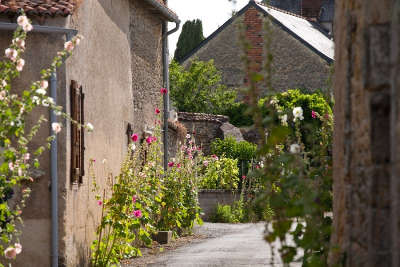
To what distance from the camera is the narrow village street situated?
33.4ft

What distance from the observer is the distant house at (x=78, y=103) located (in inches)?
354

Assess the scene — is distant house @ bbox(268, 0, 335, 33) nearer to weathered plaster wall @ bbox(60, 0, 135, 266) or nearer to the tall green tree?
the tall green tree

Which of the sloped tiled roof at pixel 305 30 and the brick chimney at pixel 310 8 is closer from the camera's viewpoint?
the sloped tiled roof at pixel 305 30

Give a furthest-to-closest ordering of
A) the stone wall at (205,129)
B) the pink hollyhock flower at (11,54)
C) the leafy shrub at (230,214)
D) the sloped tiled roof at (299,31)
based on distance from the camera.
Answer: the sloped tiled roof at (299,31), the stone wall at (205,129), the leafy shrub at (230,214), the pink hollyhock flower at (11,54)

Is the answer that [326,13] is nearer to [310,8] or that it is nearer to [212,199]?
[310,8]

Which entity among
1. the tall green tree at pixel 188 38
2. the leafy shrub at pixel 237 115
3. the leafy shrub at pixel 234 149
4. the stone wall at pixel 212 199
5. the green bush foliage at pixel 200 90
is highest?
the tall green tree at pixel 188 38

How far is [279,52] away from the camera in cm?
3409

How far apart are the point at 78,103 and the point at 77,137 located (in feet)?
1.32

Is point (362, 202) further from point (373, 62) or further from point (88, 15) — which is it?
point (88, 15)

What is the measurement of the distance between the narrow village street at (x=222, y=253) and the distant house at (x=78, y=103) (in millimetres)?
1218

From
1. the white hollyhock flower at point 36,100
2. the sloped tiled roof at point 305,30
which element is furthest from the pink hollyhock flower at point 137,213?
the sloped tiled roof at point 305,30

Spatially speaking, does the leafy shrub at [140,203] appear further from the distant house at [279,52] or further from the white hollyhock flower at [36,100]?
the distant house at [279,52]

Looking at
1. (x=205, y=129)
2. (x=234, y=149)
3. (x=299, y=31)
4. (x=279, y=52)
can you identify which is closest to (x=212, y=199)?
(x=234, y=149)

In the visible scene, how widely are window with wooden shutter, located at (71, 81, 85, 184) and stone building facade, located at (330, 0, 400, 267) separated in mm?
5695
